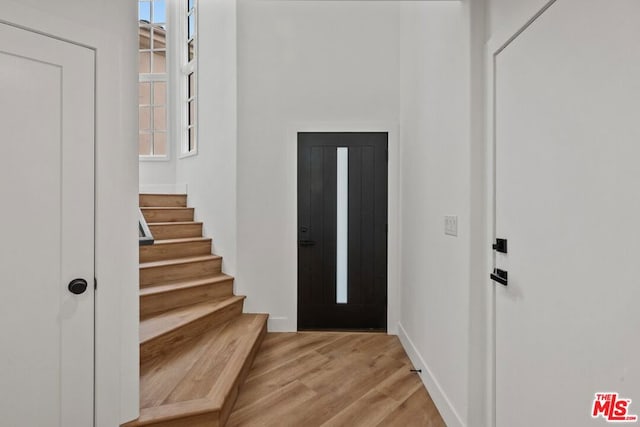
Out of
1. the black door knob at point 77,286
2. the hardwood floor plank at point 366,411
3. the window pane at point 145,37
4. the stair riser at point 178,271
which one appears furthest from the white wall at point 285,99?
the window pane at point 145,37

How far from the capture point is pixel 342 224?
3342mm

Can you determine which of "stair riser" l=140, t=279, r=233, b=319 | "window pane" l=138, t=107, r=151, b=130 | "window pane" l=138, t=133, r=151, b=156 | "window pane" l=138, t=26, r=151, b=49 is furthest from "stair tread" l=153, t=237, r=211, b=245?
"window pane" l=138, t=26, r=151, b=49

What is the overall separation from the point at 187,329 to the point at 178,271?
2.51 feet

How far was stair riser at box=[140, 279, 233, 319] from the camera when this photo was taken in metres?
2.51

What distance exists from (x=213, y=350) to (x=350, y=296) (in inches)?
59.9

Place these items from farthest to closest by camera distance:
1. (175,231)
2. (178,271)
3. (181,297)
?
(175,231), (178,271), (181,297)

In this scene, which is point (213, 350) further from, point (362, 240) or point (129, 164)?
point (362, 240)

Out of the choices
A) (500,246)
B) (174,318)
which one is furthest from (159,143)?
(500,246)

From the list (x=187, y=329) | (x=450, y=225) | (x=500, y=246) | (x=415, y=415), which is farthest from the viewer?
(x=187, y=329)

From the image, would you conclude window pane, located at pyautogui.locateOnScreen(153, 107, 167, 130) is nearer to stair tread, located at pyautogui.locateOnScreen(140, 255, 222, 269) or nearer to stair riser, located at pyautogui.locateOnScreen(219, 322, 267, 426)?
stair tread, located at pyautogui.locateOnScreen(140, 255, 222, 269)

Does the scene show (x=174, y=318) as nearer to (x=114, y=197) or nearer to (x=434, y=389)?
(x=114, y=197)

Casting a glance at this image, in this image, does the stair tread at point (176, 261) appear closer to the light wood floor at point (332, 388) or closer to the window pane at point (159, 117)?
the light wood floor at point (332, 388)

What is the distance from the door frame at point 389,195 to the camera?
329 cm

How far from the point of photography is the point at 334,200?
10.9 ft
